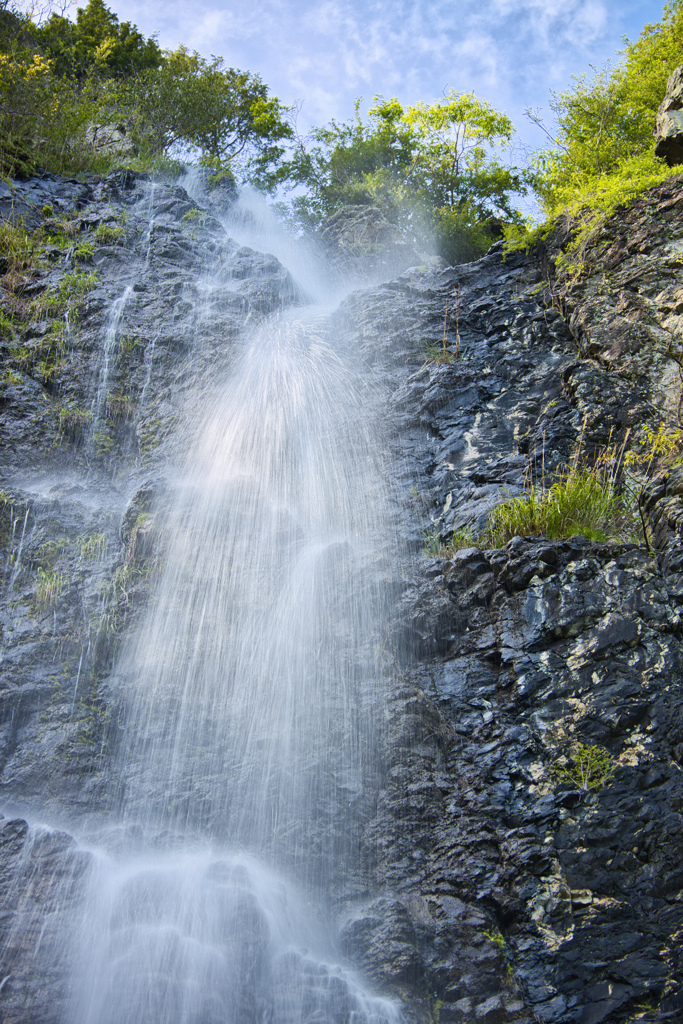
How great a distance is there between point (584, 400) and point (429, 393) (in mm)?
1791

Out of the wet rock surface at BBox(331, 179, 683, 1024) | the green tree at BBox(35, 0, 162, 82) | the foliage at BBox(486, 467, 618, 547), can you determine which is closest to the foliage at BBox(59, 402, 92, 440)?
the wet rock surface at BBox(331, 179, 683, 1024)

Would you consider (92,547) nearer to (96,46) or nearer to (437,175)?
(437,175)

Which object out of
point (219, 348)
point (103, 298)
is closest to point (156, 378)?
point (219, 348)

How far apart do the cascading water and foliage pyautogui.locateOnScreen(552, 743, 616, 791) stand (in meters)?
1.44

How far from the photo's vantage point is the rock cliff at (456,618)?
3.73m

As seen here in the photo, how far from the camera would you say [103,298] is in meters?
9.01

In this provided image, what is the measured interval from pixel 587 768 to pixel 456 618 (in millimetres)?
1535

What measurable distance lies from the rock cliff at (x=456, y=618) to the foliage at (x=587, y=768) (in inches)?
0.9

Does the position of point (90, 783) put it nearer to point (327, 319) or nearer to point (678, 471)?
point (678, 471)

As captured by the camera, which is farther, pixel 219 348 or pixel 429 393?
pixel 219 348

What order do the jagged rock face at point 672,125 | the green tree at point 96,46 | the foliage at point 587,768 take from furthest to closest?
the green tree at point 96,46
the jagged rock face at point 672,125
the foliage at point 587,768

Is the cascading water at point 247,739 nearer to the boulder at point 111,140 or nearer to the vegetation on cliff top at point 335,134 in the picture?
the vegetation on cliff top at point 335,134

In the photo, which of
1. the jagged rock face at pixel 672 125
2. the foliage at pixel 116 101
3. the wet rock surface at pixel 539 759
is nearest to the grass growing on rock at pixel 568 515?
the wet rock surface at pixel 539 759

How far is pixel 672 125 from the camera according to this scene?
761 cm
